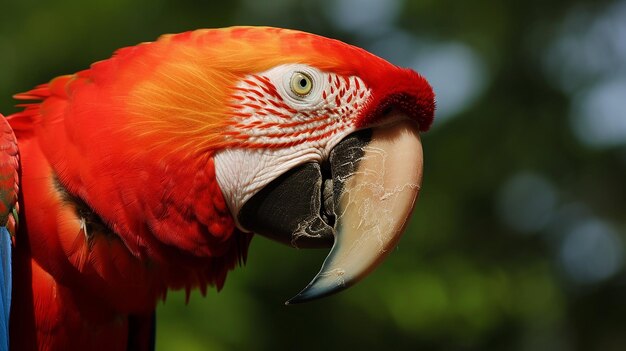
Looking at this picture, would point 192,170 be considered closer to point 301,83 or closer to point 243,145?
point 243,145

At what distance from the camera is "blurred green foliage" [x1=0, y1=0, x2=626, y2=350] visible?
3846 millimetres

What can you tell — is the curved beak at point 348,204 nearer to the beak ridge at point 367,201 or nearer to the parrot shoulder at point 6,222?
the beak ridge at point 367,201

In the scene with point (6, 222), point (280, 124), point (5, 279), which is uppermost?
point (280, 124)

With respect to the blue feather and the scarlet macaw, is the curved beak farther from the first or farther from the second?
the blue feather

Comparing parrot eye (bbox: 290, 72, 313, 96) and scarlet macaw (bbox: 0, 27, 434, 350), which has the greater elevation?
parrot eye (bbox: 290, 72, 313, 96)

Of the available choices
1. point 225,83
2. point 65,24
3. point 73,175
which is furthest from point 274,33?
point 65,24

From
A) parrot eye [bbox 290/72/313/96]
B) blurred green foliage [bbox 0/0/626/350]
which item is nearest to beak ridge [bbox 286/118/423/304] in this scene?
parrot eye [bbox 290/72/313/96]

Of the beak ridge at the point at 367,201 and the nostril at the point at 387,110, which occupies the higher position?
the nostril at the point at 387,110

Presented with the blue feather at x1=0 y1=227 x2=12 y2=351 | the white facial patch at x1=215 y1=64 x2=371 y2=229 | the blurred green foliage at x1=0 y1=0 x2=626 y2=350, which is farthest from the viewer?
the blurred green foliage at x1=0 y1=0 x2=626 y2=350

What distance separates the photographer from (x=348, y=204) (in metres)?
1.81

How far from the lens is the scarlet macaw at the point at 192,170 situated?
1.74 meters

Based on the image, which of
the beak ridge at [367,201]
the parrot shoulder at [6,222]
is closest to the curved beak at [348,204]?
the beak ridge at [367,201]

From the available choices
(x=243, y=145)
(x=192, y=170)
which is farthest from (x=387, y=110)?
(x=192, y=170)

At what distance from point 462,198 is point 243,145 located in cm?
350
